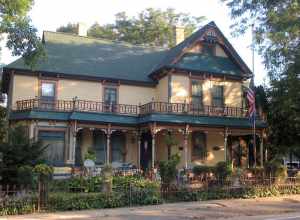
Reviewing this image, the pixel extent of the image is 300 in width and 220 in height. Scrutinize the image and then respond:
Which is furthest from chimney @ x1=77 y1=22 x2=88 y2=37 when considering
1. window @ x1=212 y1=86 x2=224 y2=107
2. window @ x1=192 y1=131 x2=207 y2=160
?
window @ x1=192 y1=131 x2=207 y2=160

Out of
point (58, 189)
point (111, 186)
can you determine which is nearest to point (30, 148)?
point (58, 189)

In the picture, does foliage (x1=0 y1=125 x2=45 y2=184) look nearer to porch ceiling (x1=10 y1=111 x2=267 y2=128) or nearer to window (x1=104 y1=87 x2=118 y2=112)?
porch ceiling (x1=10 y1=111 x2=267 y2=128)

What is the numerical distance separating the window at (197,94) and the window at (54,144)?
379 inches

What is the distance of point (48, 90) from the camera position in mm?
Answer: 28391

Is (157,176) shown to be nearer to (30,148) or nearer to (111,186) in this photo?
(111,186)

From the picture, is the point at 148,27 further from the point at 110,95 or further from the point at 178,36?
the point at 110,95

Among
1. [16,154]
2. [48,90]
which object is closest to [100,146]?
[48,90]

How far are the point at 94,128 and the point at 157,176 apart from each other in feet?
26.9

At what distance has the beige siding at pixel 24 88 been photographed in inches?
1089

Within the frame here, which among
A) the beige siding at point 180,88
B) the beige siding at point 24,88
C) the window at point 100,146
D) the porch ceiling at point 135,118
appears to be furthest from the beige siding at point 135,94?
the beige siding at point 24,88

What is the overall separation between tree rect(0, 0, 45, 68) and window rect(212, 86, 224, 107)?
15.7 meters

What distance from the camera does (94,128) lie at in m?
27.0

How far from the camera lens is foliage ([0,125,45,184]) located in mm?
18031

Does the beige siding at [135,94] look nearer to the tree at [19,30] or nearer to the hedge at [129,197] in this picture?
the tree at [19,30]
